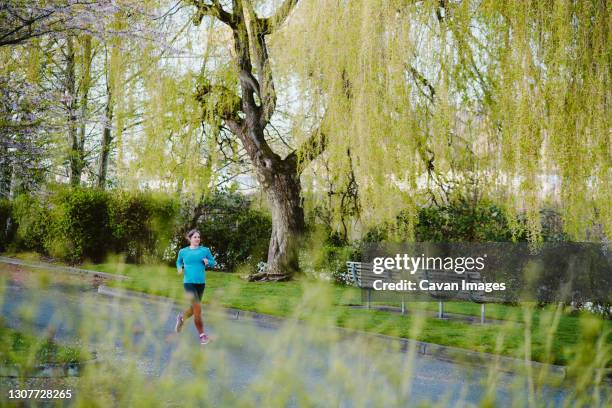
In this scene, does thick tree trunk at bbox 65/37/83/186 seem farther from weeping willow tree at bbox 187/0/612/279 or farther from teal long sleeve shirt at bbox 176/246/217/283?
teal long sleeve shirt at bbox 176/246/217/283

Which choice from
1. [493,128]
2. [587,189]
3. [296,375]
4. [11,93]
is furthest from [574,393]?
[11,93]

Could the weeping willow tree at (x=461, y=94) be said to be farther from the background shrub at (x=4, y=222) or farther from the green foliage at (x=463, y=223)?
→ the background shrub at (x=4, y=222)

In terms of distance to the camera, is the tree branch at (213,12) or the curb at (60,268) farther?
the curb at (60,268)

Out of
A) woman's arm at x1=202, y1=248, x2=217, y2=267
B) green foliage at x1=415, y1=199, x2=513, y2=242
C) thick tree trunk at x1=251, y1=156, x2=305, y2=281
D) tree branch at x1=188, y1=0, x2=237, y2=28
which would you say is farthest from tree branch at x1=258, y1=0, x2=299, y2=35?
woman's arm at x1=202, y1=248, x2=217, y2=267

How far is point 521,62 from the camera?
28.7 ft

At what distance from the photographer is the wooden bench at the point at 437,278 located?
474 inches

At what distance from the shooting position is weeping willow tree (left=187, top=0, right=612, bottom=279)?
863cm

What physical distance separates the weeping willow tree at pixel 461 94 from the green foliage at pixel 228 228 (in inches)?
264

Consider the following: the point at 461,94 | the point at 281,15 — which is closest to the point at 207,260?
the point at 461,94

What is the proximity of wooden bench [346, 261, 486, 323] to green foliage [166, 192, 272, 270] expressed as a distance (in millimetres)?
6518

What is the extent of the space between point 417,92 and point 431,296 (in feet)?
13.0

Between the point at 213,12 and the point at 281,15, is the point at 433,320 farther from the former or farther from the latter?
the point at 213,12

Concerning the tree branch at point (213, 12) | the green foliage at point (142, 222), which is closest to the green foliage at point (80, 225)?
the green foliage at point (142, 222)

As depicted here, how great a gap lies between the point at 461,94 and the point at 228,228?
1125 centimetres
